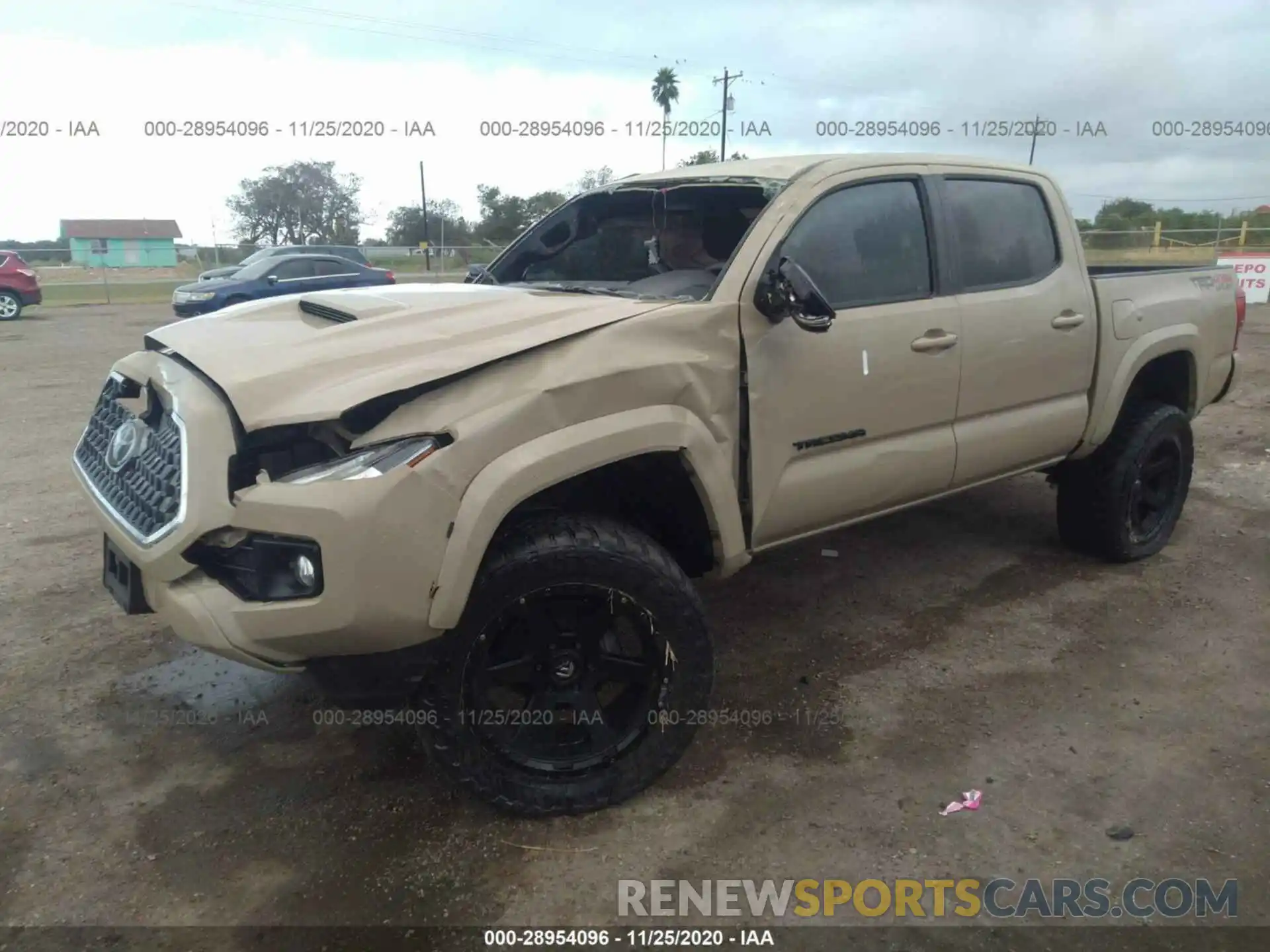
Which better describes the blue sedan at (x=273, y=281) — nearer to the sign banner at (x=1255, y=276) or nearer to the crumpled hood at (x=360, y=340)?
the crumpled hood at (x=360, y=340)

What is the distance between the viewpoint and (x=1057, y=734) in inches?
125

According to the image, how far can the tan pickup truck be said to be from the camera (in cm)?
230

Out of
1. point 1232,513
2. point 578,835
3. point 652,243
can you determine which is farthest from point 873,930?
point 1232,513

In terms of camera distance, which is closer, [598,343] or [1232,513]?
[598,343]

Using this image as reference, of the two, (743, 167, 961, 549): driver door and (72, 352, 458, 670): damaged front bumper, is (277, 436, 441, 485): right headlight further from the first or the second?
(743, 167, 961, 549): driver door

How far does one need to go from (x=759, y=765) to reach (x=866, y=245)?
1.90 m

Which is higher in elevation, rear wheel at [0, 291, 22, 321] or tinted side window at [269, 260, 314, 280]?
tinted side window at [269, 260, 314, 280]

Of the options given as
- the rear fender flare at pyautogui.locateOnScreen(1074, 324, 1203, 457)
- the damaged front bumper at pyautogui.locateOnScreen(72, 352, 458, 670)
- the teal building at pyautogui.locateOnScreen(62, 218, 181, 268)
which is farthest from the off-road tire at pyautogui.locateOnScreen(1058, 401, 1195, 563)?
the teal building at pyautogui.locateOnScreen(62, 218, 181, 268)

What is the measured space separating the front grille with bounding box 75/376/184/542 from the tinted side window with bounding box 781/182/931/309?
6.50ft

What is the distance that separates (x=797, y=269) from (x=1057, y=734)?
1823 millimetres

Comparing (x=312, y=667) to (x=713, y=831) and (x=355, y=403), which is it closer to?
(x=355, y=403)

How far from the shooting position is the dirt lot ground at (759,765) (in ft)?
8.18

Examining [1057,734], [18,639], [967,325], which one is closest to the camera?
[1057,734]

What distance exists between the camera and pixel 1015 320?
3.83 meters
